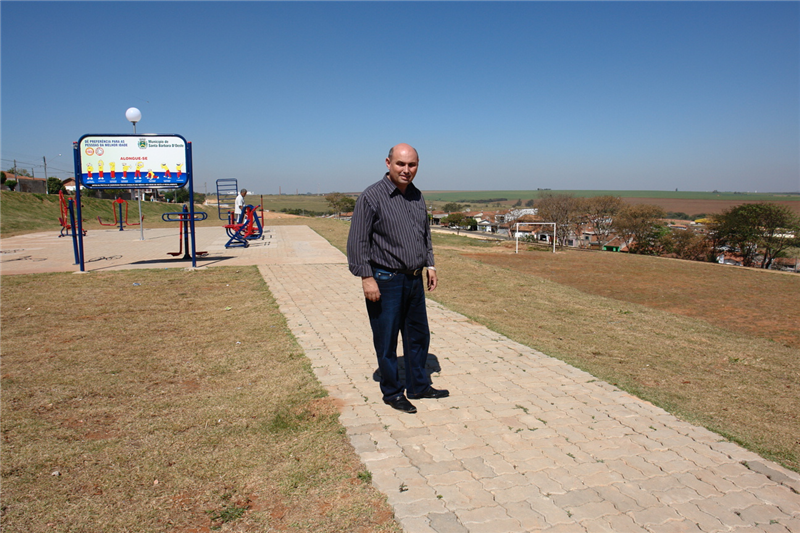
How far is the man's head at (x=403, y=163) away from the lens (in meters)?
3.45

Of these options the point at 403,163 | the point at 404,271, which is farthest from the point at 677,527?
the point at 403,163

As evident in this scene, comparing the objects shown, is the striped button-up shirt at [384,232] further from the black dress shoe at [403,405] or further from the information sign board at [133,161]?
the information sign board at [133,161]

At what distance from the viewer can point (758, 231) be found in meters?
35.7

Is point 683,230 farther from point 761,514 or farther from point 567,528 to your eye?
point 567,528

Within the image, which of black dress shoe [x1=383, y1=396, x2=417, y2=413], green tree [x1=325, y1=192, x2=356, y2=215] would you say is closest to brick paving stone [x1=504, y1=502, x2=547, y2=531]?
black dress shoe [x1=383, y1=396, x2=417, y2=413]

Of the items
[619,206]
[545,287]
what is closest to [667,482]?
[545,287]

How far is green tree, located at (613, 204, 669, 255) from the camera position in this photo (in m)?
44.0

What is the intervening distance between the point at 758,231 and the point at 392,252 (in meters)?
41.7

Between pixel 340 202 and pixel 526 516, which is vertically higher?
pixel 340 202

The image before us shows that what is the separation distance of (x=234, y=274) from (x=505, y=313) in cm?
605

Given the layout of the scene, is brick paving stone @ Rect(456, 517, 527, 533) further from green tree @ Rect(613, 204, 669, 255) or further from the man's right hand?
green tree @ Rect(613, 204, 669, 255)

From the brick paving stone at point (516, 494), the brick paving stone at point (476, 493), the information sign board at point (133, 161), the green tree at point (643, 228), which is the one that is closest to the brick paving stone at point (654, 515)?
the brick paving stone at point (516, 494)

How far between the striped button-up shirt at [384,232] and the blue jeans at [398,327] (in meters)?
0.11

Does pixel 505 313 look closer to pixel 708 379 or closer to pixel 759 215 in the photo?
pixel 708 379
